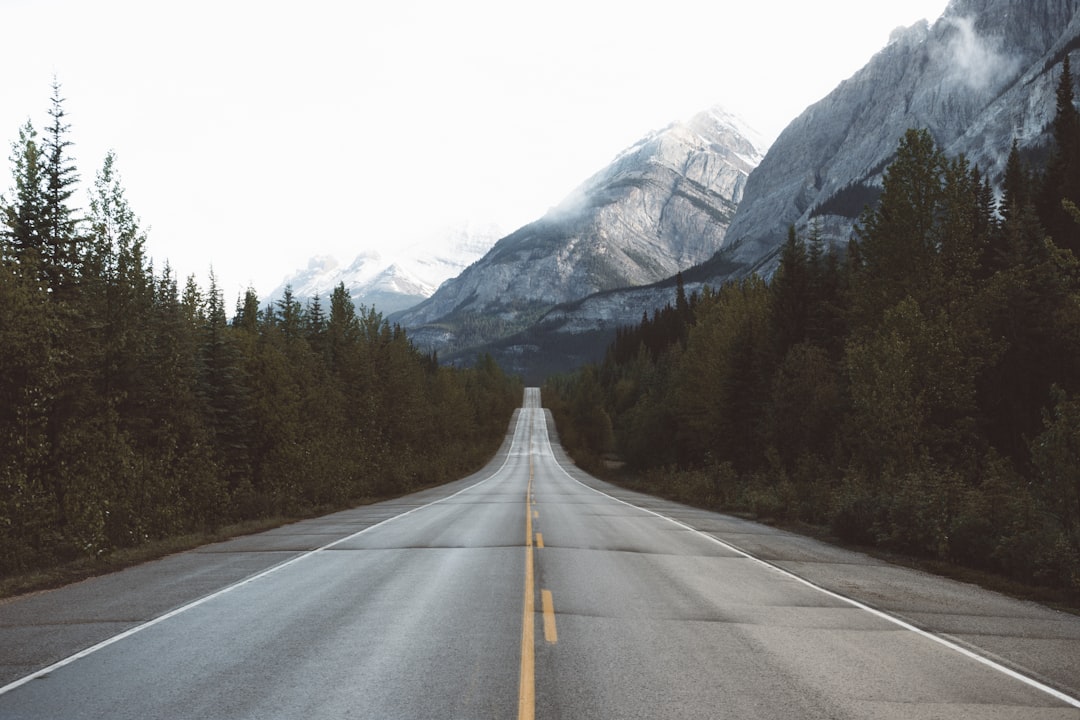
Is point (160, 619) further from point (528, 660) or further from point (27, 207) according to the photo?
point (27, 207)

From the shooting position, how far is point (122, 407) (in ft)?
71.3

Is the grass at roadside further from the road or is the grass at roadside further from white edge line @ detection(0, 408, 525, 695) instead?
white edge line @ detection(0, 408, 525, 695)

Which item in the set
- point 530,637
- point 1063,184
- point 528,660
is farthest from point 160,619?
point 1063,184

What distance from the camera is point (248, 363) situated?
3450 centimetres

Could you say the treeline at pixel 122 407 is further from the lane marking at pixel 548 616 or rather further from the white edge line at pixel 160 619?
the lane marking at pixel 548 616

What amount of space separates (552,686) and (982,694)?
149 inches

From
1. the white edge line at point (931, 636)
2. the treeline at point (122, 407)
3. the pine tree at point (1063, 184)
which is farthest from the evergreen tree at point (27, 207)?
the pine tree at point (1063, 184)

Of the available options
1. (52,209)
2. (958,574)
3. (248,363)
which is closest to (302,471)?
(248,363)

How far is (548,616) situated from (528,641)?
126cm

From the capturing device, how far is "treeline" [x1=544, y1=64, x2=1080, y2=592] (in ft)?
45.4

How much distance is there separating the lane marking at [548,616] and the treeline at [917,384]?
27.2 ft

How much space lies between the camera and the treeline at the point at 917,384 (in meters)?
13.9

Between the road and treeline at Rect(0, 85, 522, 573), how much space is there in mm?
3948

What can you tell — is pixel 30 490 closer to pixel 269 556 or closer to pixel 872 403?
pixel 269 556
